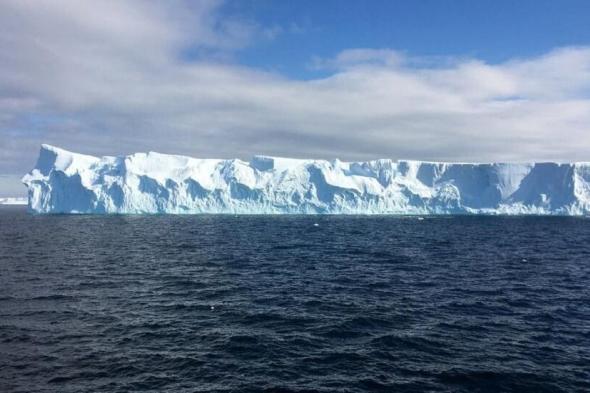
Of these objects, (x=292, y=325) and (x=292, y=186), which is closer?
(x=292, y=325)

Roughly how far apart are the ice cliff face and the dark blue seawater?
Answer: 78.0 m

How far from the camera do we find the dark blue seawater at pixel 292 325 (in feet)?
50.0

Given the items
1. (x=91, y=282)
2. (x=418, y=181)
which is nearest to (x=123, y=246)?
(x=91, y=282)

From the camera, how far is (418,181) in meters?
137

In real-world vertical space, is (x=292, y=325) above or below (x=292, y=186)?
below

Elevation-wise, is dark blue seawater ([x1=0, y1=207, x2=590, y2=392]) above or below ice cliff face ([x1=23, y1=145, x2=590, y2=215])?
below

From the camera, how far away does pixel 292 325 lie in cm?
2114

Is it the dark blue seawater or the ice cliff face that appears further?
the ice cliff face

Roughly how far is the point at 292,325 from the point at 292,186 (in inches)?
4171

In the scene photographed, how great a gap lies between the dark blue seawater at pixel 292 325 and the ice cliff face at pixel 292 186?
78.0m

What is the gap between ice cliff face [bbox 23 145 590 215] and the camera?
118m

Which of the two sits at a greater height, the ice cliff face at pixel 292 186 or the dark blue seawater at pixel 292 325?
the ice cliff face at pixel 292 186

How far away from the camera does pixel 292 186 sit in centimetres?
12669

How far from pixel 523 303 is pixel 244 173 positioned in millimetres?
102389
